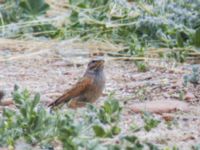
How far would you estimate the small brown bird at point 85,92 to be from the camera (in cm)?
612

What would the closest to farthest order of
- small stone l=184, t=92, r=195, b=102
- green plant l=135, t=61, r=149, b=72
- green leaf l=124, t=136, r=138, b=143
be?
green leaf l=124, t=136, r=138, b=143
small stone l=184, t=92, r=195, b=102
green plant l=135, t=61, r=149, b=72

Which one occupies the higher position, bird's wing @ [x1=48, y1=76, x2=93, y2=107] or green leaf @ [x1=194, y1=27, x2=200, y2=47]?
green leaf @ [x1=194, y1=27, x2=200, y2=47]

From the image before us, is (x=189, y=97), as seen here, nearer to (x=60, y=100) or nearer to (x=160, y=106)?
(x=160, y=106)

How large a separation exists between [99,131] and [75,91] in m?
1.35

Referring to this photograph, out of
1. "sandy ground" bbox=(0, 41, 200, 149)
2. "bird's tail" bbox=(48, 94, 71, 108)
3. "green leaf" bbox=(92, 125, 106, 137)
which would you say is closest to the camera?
"green leaf" bbox=(92, 125, 106, 137)

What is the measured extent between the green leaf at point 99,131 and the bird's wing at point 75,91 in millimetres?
1199

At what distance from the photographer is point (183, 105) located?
6066mm

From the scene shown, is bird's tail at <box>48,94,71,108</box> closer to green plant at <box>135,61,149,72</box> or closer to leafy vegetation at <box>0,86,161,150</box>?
leafy vegetation at <box>0,86,161,150</box>

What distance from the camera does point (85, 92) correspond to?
6203 millimetres

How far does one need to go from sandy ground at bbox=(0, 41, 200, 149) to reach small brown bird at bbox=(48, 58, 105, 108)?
0.17 m

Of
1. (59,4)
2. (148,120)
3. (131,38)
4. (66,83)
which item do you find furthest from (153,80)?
(59,4)

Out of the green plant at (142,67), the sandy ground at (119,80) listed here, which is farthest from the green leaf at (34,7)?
the green plant at (142,67)

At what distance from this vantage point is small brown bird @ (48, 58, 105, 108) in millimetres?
6121

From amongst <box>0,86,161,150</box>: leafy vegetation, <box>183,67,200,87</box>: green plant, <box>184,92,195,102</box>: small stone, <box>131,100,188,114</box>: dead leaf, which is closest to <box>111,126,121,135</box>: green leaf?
<box>0,86,161,150</box>: leafy vegetation
